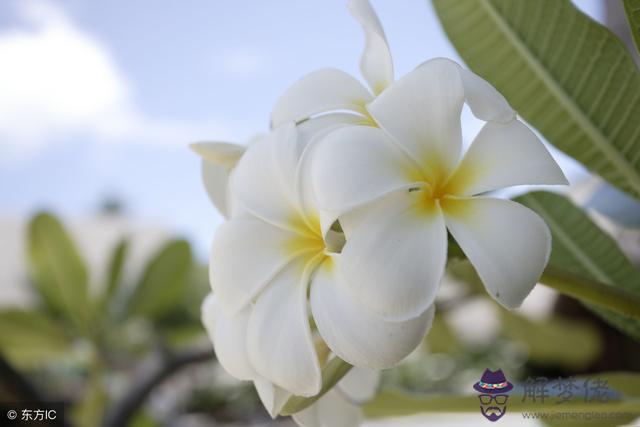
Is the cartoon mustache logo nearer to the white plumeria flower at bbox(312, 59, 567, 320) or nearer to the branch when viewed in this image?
the white plumeria flower at bbox(312, 59, 567, 320)

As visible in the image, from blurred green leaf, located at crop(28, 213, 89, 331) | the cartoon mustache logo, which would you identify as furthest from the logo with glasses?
blurred green leaf, located at crop(28, 213, 89, 331)

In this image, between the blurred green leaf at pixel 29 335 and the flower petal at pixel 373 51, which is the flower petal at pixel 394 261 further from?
the blurred green leaf at pixel 29 335

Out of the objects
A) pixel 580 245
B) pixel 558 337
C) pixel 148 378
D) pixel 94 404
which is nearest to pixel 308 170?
pixel 580 245

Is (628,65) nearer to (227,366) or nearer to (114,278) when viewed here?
(227,366)

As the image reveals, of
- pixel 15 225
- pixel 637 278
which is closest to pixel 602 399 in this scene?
pixel 637 278

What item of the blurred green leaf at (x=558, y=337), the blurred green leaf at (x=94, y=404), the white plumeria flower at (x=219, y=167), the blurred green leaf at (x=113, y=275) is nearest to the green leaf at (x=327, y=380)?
the white plumeria flower at (x=219, y=167)

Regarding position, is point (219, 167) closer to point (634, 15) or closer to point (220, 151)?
point (220, 151)

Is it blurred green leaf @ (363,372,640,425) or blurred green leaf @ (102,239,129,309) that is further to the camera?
blurred green leaf @ (102,239,129,309)
